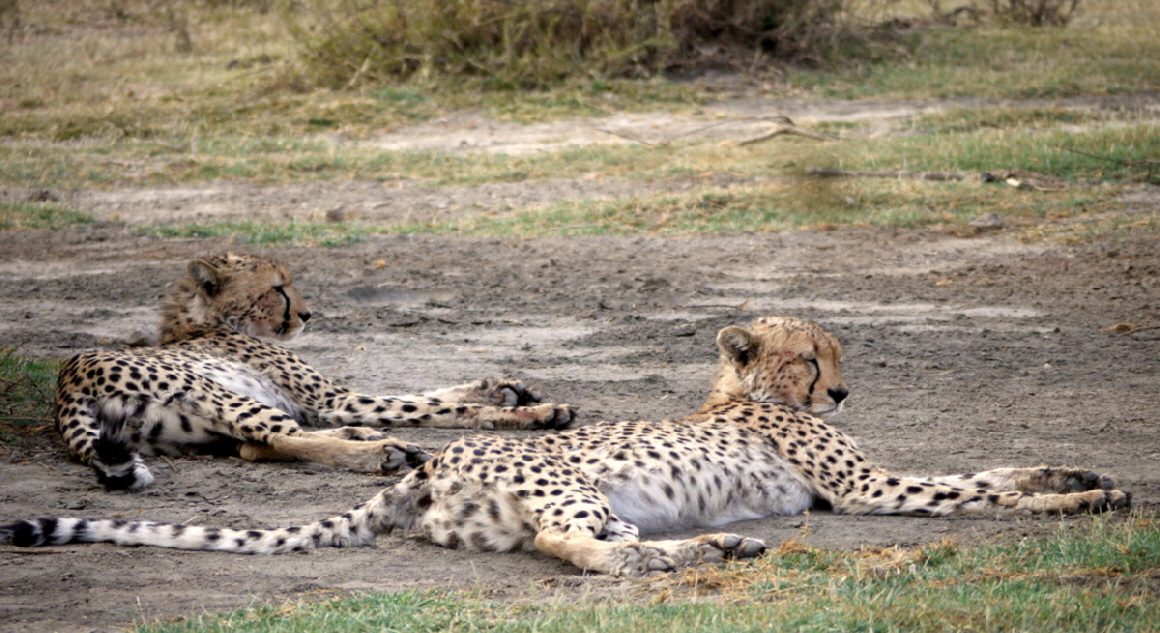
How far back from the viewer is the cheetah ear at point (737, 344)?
4.47 m

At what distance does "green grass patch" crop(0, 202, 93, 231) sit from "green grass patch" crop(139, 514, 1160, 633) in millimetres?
6885

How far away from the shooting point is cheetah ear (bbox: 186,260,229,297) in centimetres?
563

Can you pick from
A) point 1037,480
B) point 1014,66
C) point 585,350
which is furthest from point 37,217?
point 1014,66

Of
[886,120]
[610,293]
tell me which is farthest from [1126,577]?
[886,120]

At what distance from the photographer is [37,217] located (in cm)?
935

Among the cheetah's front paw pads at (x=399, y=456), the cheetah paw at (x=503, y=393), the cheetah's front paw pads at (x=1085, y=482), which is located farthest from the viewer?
the cheetah paw at (x=503, y=393)

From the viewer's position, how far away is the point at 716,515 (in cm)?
401

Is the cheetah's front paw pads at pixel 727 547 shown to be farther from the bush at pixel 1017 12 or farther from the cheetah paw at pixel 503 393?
the bush at pixel 1017 12

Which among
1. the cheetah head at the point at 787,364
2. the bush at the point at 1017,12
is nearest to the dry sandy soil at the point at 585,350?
→ the cheetah head at the point at 787,364

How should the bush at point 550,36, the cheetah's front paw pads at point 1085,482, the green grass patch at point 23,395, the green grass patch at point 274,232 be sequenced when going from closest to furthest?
the cheetah's front paw pads at point 1085,482, the green grass patch at point 23,395, the green grass patch at point 274,232, the bush at point 550,36

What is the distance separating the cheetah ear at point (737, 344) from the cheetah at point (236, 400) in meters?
0.83

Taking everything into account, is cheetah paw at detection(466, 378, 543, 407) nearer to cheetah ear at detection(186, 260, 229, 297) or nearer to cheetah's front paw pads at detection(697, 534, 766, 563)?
cheetah ear at detection(186, 260, 229, 297)

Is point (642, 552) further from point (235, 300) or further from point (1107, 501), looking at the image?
point (235, 300)

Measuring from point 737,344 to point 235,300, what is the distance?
2.34 metres
